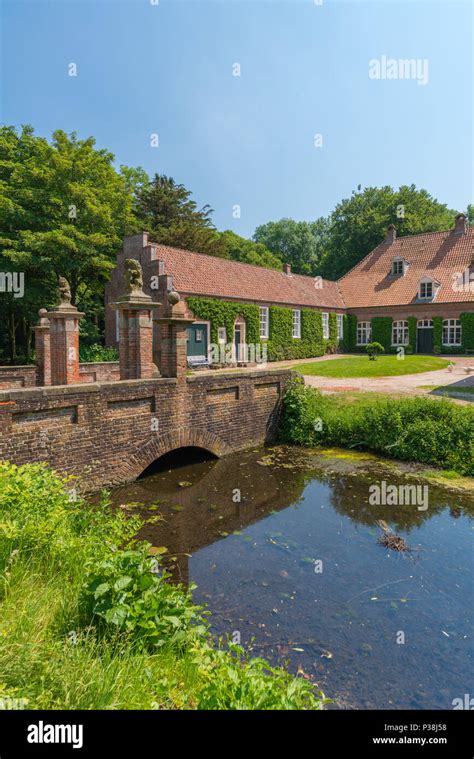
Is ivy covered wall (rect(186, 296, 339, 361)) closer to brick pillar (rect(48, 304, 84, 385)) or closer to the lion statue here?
brick pillar (rect(48, 304, 84, 385))

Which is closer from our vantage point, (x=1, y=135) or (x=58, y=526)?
(x=58, y=526)

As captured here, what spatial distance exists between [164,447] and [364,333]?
3061 centimetres

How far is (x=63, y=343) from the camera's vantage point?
11.8 meters

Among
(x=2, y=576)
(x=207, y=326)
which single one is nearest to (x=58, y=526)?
(x=2, y=576)

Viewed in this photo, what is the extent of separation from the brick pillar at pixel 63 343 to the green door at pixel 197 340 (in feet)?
39.2

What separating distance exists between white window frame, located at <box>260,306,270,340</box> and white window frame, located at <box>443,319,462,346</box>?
13.5 m

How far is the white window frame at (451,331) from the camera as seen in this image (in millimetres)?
31359

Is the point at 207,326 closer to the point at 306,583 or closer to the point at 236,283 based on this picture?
the point at 236,283

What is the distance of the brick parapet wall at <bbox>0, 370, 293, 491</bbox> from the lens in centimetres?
694

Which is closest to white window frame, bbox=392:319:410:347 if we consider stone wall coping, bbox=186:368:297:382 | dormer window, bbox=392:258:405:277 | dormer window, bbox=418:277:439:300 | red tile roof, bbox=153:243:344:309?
dormer window, bbox=418:277:439:300

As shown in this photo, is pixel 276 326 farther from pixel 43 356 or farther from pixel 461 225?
pixel 43 356

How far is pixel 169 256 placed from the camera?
25.0m
